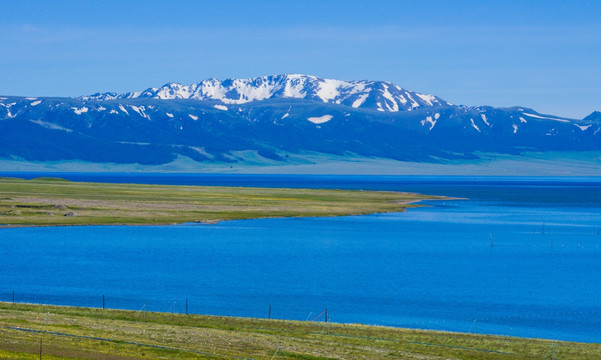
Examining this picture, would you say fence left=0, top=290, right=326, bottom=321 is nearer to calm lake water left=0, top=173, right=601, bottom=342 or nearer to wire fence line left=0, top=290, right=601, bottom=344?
wire fence line left=0, top=290, right=601, bottom=344

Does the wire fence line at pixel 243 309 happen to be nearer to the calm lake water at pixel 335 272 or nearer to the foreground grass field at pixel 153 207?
the calm lake water at pixel 335 272

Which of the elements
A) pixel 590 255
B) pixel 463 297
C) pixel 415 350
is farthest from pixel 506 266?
pixel 415 350

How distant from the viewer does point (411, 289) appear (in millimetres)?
61375

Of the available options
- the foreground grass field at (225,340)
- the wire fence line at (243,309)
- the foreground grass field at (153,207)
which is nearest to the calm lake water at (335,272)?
the wire fence line at (243,309)

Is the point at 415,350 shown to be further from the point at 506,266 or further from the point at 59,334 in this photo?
the point at 506,266

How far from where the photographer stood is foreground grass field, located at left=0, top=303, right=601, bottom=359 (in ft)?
106

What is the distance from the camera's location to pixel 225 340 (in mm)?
35594

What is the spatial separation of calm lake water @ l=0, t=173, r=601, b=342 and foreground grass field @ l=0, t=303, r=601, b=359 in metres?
7.38

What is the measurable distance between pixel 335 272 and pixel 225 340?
3600 centimetres

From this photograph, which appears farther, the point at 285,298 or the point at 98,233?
the point at 98,233

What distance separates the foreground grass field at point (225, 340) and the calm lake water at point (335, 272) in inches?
291

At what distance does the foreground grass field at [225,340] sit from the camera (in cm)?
3238

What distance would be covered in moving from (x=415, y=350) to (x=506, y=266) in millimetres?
42994

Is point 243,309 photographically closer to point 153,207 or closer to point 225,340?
point 225,340
